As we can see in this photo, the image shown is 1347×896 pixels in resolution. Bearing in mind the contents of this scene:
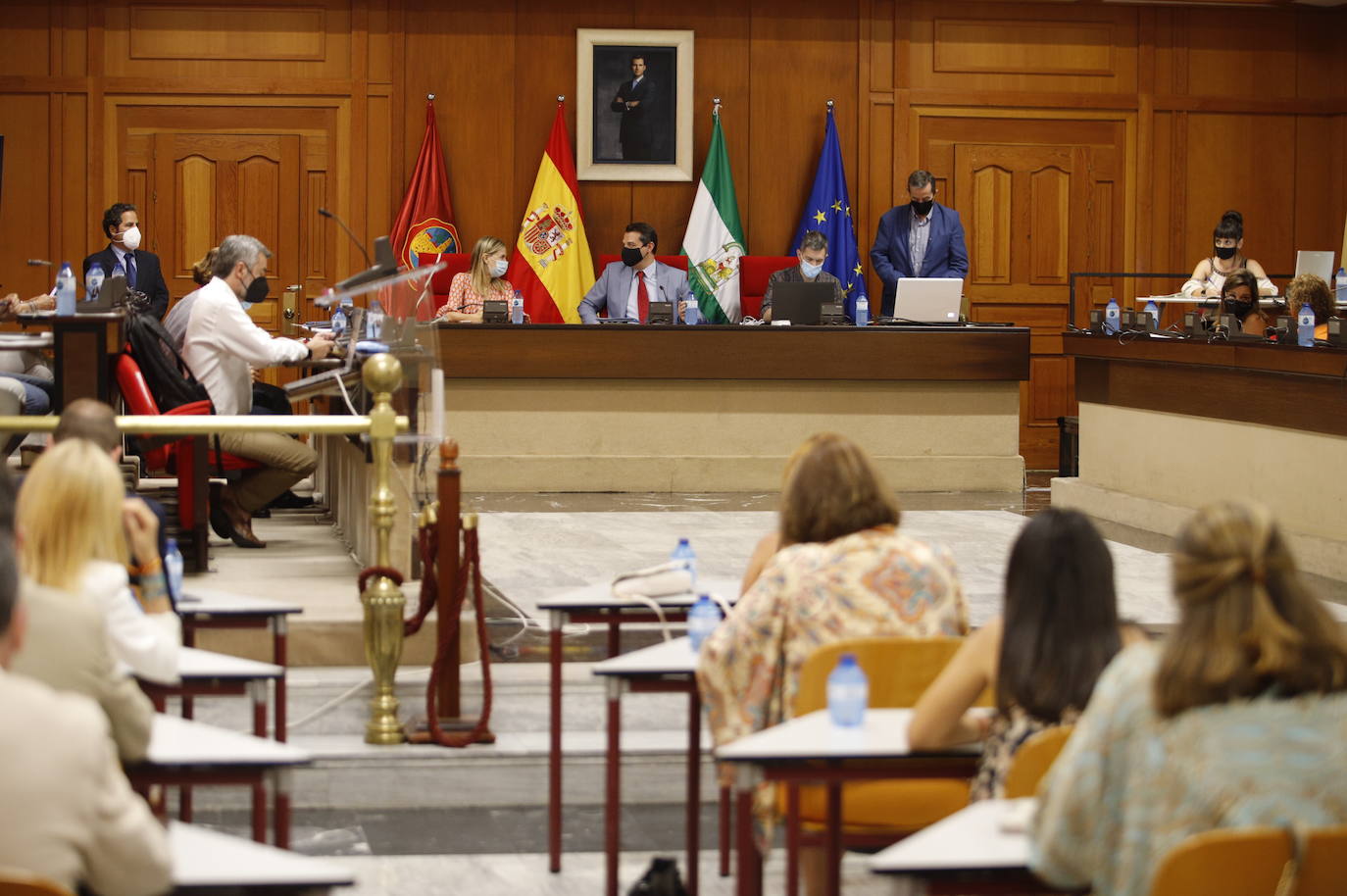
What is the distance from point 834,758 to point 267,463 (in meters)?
4.52

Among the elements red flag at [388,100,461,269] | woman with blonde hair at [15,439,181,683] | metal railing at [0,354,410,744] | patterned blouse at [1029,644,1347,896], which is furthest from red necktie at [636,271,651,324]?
patterned blouse at [1029,644,1347,896]

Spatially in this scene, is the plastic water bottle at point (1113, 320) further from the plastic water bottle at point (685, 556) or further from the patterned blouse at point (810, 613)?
the patterned blouse at point (810, 613)

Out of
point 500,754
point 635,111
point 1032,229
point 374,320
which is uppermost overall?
point 635,111

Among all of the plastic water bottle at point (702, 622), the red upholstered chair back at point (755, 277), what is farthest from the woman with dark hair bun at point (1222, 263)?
the plastic water bottle at point (702, 622)

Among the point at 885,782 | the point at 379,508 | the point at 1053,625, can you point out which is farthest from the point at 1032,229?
the point at 1053,625

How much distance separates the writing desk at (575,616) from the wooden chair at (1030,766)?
1.55m

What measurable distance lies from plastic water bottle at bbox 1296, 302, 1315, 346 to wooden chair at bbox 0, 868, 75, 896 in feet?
21.6

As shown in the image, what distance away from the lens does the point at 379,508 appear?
4809mm

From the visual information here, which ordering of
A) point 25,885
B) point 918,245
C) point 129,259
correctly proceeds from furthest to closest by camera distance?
1. point 918,245
2. point 129,259
3. point 25,885

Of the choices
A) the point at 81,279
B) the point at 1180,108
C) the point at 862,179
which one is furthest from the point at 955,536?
the point at 81,279

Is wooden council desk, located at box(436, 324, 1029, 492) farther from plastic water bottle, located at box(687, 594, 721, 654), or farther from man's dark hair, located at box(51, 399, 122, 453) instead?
plastic water bottle, located at box(687, 594, 721, 654)

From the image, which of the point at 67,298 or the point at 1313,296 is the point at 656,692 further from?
the point at 1313,296

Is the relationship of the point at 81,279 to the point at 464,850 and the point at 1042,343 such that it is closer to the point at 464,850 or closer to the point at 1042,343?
the point at 1042,343

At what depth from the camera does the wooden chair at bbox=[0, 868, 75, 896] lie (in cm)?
192
